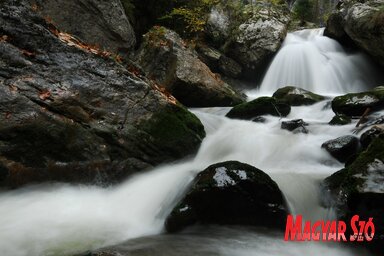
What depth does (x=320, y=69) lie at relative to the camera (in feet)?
44.5

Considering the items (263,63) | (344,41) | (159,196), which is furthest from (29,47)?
(344,41)

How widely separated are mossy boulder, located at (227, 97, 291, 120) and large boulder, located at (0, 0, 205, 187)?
304cm

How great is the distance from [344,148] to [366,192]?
244 centimetres

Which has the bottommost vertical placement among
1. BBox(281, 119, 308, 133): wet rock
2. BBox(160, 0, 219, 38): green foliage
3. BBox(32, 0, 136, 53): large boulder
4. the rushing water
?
the rushing water

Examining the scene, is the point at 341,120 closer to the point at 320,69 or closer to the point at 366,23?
the point at 366,23

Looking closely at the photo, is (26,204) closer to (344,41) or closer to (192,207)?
(192,207)

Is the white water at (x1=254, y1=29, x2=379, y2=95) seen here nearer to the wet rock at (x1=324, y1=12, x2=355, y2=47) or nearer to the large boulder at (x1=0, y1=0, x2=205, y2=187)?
the wet rock at (x1=324, y1=12, x2=355, y2=47)

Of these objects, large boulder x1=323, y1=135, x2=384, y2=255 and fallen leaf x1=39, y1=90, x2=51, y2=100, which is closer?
large boulder x1=323, y1=135, x2=384, y2=255

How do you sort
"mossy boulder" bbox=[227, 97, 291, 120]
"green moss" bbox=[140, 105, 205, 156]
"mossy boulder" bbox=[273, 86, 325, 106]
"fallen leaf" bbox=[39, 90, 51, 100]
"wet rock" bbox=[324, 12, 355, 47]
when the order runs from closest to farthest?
"fallen leaf" bbox=[39, 90, 51, 100] → "green moss" bbox=[140, 105, 205, 156] → "mossy boulder" bbox=[227, 97, 291, 120] → "mossy boulder" bbox=[273, 86, 325, 106] → "wet rock" bbox=[324, 12, 355, 47]

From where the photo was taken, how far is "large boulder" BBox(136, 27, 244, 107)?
9570 millimetres

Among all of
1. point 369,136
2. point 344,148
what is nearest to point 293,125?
point 344,148

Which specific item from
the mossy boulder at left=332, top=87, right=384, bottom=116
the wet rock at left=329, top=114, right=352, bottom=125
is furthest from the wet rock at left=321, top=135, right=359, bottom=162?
the mossy boulder at left=332, top=87, right=384, bottom=116

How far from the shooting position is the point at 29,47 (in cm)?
510

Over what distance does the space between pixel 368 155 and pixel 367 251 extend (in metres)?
1.16
